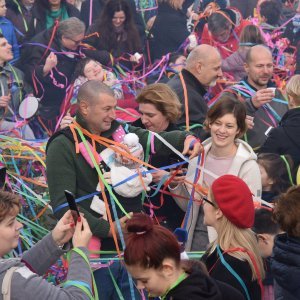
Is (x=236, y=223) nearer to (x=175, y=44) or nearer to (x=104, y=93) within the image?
(x=104, y=93)

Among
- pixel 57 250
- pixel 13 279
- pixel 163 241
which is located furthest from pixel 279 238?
pixel 13 279

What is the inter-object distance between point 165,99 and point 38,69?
148 inches

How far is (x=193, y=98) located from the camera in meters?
6.68

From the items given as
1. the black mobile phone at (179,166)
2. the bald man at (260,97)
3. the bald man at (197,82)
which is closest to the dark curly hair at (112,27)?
the bald man at (260,97)

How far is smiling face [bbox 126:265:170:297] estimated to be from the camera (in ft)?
11.9

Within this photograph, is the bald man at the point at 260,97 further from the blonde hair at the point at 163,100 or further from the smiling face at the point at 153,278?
the smiling face at the point at 153,278

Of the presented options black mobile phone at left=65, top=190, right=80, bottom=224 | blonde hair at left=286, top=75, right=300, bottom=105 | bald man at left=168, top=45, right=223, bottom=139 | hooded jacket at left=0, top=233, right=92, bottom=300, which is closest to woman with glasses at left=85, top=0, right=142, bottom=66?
bald man at left=168, top=45, right=223, bottom=139

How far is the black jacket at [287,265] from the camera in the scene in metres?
4.14

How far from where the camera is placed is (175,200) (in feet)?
19.1

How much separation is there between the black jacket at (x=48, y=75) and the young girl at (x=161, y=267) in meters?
5.74

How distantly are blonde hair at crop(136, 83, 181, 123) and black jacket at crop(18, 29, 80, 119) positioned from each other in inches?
134

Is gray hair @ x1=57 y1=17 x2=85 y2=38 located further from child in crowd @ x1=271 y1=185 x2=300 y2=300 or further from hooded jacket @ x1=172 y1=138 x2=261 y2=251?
child in crowd @ x1=271 y1=185 x2=300 y2=300

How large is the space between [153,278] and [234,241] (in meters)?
0.89

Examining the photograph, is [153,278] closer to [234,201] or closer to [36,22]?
A: [234,201]
